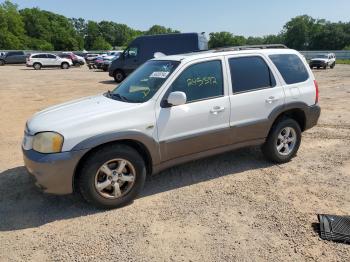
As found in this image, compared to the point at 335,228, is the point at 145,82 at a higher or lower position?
higher

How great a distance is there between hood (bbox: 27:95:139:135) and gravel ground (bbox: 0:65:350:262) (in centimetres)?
99

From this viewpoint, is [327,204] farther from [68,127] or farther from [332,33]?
[332,33]

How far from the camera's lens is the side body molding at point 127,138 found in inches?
155

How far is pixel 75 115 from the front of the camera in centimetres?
418

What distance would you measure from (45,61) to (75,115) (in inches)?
1308

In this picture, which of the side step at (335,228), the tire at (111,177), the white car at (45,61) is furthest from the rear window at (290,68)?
the white car at (45,61)

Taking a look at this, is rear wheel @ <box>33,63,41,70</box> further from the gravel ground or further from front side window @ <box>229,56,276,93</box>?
front side window @ <box>229,56,276,93</box>

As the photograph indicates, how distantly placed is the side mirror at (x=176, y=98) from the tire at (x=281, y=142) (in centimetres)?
180

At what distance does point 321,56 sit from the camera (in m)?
36.5

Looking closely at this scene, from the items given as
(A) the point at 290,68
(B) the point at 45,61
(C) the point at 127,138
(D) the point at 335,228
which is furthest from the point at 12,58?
(D) the point at 335,228

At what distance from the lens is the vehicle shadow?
4125 mm

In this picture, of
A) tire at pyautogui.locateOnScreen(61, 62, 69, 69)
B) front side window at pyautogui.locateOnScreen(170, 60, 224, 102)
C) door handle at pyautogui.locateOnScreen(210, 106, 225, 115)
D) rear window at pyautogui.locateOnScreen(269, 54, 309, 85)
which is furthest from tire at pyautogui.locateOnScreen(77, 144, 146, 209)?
tire at pyautogui.locateOnScreen(61, 62, 69, 69)

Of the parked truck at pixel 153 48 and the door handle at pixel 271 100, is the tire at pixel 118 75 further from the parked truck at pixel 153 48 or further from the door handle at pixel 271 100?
the door handle at pixel 271 100

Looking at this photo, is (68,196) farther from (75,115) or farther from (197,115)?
(197,115)
